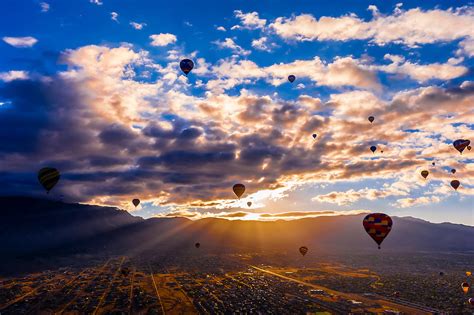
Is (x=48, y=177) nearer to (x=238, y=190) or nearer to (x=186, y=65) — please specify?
(x=186, y=65)

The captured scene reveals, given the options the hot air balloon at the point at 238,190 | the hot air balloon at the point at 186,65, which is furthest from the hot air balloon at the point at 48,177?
the hot air balloon at the point at 238,190

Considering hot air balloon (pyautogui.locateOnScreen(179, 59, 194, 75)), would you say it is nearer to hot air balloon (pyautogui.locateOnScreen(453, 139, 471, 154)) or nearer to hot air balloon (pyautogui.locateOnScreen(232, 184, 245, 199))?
hot air balloon (pyautogui.locateOnScreen(232, 184, 245, 199))

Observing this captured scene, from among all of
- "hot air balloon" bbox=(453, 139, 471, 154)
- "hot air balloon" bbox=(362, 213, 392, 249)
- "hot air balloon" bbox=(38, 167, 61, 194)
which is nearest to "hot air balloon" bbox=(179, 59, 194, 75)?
"hot air balloon" bbox=(38, 167, 61, 194)

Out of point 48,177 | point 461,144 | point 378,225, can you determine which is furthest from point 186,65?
point 461,144

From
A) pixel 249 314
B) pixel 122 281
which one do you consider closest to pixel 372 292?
pixel 249 314

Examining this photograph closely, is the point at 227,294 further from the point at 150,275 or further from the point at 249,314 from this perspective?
Answer: the point at 150,275

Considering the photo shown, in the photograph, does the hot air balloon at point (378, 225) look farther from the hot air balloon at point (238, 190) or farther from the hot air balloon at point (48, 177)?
the hot air balloon at point (48, 177)
